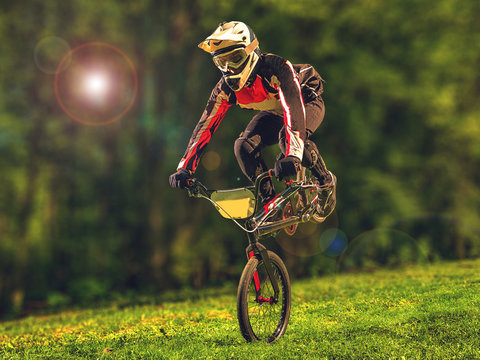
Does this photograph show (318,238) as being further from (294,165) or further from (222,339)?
(294,165)

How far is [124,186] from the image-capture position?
24312 millimetres

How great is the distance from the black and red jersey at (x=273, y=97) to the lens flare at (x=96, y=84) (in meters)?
14.3

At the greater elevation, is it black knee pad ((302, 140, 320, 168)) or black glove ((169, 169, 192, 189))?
black knee pad ((302, 140, 320, 168))

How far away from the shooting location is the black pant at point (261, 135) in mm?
5711

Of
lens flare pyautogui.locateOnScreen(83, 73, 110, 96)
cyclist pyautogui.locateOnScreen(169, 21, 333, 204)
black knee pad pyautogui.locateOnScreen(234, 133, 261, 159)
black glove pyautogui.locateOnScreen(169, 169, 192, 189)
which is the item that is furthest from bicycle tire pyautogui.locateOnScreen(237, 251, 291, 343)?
lens flare pyautogui.locateOnScreen(83, 73, 110, 96)

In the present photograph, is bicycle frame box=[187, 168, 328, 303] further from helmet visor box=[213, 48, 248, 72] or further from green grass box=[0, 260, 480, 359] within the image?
helmet visor box=[213, 48, 248, 72]

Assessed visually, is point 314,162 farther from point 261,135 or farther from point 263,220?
point 263,220

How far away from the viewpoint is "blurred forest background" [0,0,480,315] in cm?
1773

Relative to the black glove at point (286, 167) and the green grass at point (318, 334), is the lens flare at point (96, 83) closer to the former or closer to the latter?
the green grass at point (318, 334)

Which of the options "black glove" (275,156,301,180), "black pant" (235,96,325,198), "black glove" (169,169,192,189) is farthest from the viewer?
"black pant" (235,96,325,198)

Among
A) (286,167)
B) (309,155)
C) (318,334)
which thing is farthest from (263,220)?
(318,334)

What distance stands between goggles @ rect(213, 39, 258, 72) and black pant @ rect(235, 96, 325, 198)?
0.96 metres

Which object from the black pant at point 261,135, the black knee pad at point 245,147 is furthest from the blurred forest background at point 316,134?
the black knee pad at point 245,147

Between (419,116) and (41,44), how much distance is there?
45.9 ft
